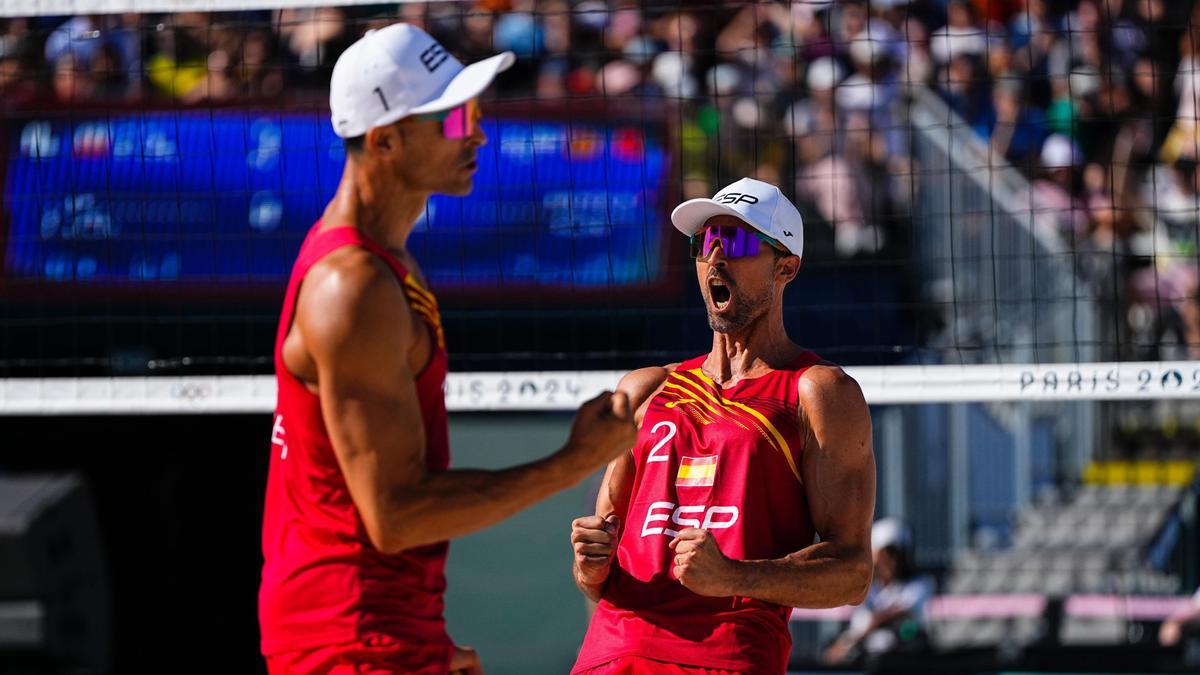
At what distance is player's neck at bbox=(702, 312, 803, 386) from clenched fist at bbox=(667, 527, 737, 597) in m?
0.55

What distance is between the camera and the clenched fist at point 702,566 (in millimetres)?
3498

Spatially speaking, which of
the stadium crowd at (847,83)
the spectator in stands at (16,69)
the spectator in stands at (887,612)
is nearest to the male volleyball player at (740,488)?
the stadium crowd at (847,83)

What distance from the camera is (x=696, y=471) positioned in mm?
3877

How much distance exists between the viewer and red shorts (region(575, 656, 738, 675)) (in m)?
3.73

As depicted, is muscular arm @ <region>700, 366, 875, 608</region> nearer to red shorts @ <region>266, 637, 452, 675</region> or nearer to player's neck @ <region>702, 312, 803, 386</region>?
player's neck @ <region>702, 312, 803, 386</region>

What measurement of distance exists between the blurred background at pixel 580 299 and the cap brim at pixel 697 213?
3.31 meters

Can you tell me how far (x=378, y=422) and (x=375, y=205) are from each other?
467 mm

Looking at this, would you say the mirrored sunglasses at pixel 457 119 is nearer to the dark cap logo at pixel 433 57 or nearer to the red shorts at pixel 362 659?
the dark cap logo at pixel 433 57

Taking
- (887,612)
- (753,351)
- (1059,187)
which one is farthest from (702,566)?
(1059,187)

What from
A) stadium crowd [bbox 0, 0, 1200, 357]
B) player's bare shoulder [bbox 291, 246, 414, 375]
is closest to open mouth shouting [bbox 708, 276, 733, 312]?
player's bare shoulder [bbox 291, 246, 414, 375]

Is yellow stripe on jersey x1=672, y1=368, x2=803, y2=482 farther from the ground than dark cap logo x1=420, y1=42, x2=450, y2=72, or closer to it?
closer to it

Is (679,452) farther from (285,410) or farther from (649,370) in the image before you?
(285,410)

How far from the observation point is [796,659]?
849cm

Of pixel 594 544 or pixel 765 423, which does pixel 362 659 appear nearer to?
pixel 594 544
